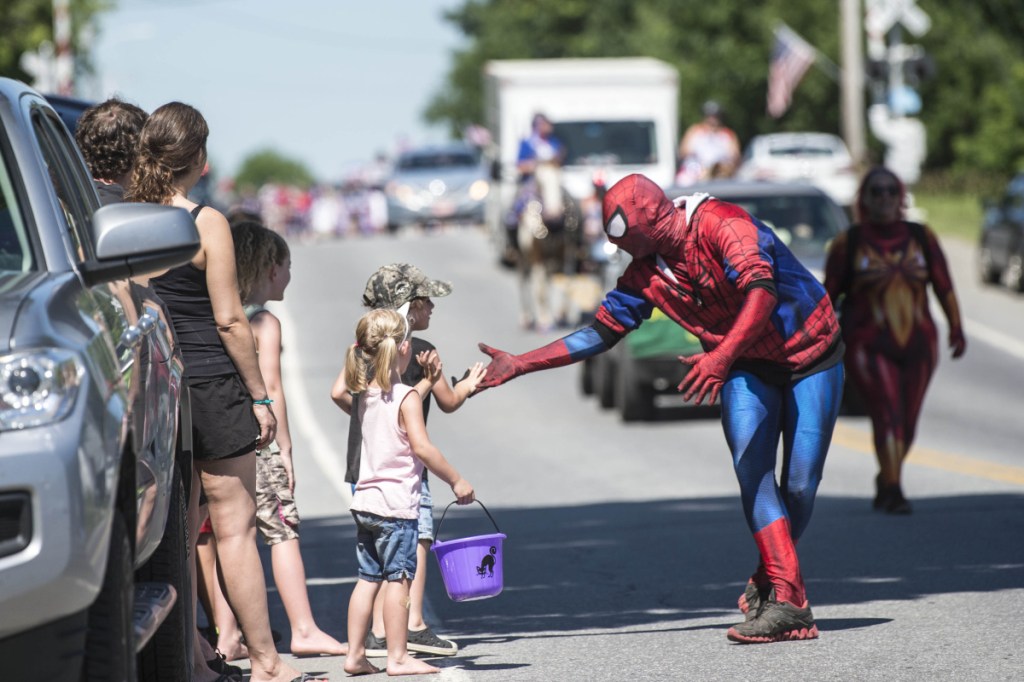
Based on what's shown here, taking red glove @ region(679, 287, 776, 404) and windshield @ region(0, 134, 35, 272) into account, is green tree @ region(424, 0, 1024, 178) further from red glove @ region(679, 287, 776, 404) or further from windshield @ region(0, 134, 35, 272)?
windshield @ region(0, 134, 35, 272)

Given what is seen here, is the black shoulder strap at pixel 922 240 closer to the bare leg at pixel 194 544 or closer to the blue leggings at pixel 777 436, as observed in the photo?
the blue leggings at pixel 777 436

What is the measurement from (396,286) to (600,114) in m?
22.9

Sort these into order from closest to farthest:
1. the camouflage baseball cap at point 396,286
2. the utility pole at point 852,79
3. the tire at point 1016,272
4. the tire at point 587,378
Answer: the camouflage baseball cap at point 396,286, the tire at point 587,378, the tire at point 1016,272, the utility pole at point 852,79

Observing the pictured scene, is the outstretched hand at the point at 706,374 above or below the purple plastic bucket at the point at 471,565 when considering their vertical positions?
above

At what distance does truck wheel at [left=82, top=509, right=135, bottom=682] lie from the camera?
4609mm

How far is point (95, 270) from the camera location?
5094 millimetres

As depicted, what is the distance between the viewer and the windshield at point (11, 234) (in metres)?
5.09

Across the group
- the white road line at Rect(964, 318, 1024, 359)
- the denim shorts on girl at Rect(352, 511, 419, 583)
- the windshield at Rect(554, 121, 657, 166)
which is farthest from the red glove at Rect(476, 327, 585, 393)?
the windshield at Rect(554, 121, 657, 166)

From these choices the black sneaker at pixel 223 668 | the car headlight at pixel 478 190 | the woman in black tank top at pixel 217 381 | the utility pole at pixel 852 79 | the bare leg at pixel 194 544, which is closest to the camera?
the woman in black tank top at pixel 217 381

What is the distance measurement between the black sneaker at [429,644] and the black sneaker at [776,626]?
105 centimetres

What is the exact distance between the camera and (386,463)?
22.2 feet

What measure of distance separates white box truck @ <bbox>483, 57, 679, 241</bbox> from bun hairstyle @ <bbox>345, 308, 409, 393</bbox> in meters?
21.4

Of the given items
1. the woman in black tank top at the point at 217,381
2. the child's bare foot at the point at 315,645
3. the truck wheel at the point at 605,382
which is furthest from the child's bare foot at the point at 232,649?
the truck wheel at the point at 605,382

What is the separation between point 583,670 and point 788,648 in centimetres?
83
